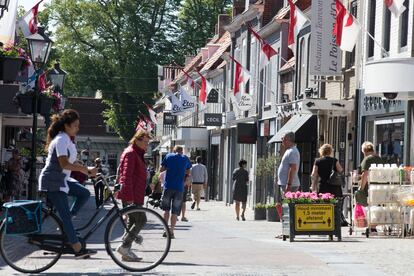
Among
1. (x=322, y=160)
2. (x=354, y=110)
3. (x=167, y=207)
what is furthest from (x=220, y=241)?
(x=354, y=110)

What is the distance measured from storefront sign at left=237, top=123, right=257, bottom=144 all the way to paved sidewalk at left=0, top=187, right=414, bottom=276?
78.9 feet

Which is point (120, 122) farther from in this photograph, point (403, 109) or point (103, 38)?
point (403, 109)

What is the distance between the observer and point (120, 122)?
265 ft

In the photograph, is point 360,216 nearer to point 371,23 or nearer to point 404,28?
point 404,28

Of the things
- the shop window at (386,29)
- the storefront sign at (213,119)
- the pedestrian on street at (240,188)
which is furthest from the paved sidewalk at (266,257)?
the storefront sign at (213,119)

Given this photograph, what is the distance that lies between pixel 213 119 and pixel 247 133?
27.5 ft

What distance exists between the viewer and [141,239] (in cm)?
1373

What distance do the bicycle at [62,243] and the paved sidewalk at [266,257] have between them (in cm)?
15

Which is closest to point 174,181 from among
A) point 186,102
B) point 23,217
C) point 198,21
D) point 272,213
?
point 23,217

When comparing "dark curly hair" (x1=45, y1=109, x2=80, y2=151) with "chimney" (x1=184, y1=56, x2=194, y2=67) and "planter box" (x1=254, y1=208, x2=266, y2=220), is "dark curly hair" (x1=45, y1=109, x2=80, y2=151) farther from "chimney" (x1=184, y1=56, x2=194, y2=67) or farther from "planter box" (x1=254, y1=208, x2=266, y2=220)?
"chimney" (x1=184, y1=56, x2=194, y2=67)

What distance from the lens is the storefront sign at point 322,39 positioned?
2972 cm

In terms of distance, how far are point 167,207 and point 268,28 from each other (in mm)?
24461

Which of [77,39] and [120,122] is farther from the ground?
[77,39]

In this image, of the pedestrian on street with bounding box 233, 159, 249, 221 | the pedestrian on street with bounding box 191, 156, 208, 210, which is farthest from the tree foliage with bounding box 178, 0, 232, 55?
the pedestrian on street with bounding box 233, 159, 249, 221
